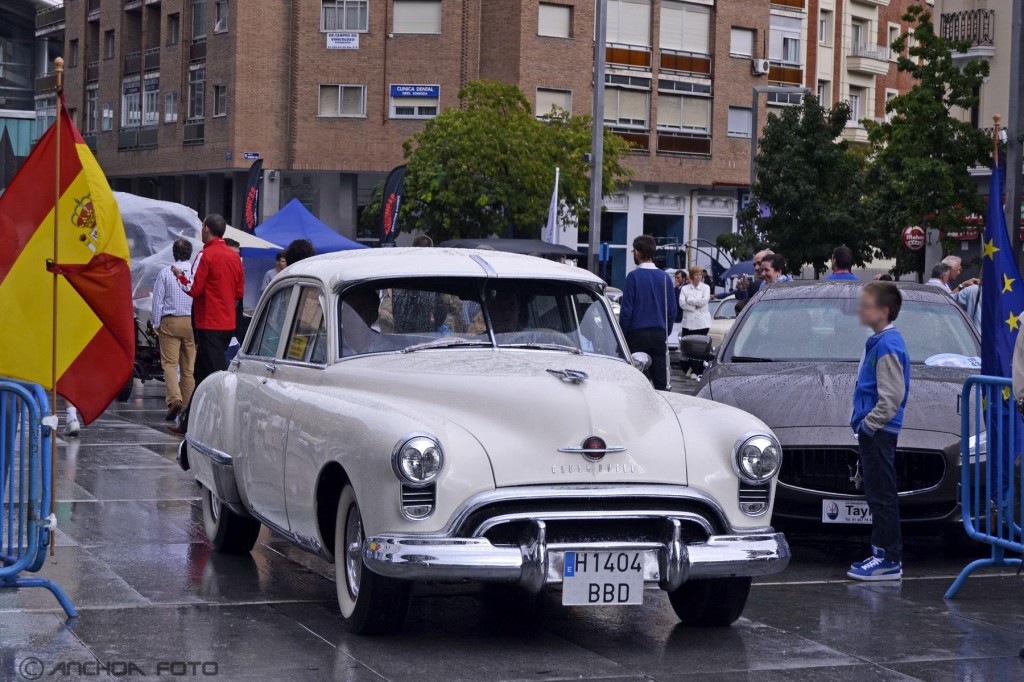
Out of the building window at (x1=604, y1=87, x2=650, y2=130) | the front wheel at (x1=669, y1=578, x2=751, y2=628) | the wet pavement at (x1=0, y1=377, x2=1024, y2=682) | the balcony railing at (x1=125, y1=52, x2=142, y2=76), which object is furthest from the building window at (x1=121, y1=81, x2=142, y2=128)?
the front wheel at (x1=669, y1=578, x2=751, y2=628)

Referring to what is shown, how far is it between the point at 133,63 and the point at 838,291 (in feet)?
190

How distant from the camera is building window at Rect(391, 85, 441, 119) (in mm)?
54938

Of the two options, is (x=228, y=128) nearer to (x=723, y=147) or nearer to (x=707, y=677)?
(x=723, y=147)

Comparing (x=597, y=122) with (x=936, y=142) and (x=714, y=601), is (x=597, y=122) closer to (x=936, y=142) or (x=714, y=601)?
(x=936, y=142)

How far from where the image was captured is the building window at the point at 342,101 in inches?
2169

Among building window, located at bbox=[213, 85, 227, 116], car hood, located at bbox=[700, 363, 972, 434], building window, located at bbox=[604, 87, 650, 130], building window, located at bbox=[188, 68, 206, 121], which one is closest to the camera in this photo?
car hood, located at bbox=[700, 363, 972, 434]

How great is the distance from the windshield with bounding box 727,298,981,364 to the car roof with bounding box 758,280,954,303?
0.06 metres

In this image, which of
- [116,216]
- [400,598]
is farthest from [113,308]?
[400,598]

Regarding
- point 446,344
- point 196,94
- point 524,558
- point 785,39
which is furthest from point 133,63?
point 524,558

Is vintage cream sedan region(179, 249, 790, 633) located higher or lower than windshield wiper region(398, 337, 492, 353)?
lower

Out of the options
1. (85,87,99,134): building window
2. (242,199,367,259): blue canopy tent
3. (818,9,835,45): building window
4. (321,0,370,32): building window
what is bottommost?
(242,199,367,259): blue canopy tent

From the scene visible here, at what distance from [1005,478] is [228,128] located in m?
49.6

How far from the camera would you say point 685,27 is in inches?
2379

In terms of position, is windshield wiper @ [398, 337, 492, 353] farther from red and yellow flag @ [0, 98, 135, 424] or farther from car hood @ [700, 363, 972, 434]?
car hood @ [700, 363, 972, 434]
